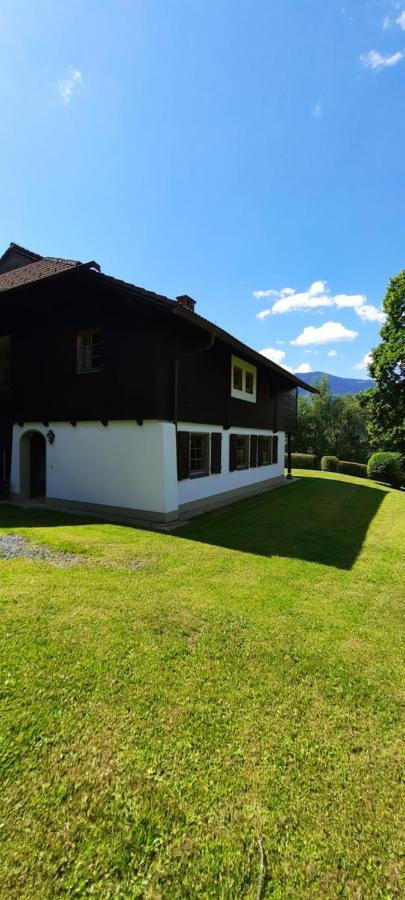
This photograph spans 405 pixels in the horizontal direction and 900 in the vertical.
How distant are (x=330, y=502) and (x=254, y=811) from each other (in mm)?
10738

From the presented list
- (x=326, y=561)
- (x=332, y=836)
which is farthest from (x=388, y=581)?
(x=332, y=836)

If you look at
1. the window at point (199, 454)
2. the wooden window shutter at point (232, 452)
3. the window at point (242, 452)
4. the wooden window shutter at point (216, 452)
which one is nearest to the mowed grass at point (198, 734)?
the window at point (199, 454)

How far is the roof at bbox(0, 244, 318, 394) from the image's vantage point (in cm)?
709

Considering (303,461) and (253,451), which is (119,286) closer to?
(253,451)

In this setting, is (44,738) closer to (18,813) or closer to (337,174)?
(18,813)

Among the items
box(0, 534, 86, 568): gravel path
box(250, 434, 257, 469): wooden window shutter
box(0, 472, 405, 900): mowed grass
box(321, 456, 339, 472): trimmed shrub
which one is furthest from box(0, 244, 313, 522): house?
box(321, 456, 339, 472): trimmed shrub

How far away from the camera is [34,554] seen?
18.1 ft

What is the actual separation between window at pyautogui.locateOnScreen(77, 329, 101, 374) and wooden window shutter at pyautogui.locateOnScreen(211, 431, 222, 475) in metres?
3.74

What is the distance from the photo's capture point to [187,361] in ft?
29.5

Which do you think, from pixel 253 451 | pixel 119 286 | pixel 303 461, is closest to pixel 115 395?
→ pixel 119 286

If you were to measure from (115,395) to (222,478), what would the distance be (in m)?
4.37

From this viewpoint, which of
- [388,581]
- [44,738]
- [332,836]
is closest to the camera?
[332,836]

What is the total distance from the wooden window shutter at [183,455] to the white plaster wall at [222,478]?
149 mm

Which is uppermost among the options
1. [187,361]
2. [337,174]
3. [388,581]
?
[337,174]
